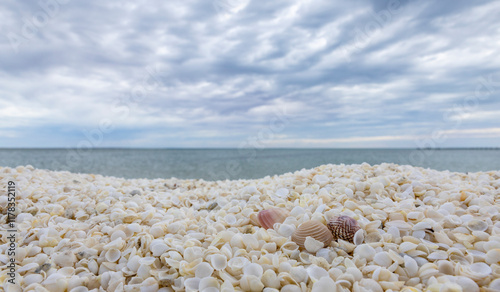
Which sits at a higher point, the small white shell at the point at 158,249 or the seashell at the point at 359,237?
the seashell at the point at 359,237

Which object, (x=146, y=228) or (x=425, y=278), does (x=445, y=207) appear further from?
(x=146, y=228)

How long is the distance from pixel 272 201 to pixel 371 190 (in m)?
0.93

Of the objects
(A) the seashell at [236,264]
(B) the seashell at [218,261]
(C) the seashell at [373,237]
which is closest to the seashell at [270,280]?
(A) the seashell at [236,264]

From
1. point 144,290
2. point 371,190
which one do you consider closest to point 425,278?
point 371,190

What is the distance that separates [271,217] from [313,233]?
18.0 inches

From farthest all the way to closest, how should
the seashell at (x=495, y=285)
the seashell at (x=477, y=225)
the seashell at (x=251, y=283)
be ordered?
1. the seashell at (x=477, y=225)
2. the seashell at (x=251, y=283)
3. the seashell at (x=495, y=285)

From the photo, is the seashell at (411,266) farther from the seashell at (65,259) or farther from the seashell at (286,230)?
the seashell at (65,259)

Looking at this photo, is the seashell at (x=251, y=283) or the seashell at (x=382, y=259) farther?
the seashell at (x=382, y=259)

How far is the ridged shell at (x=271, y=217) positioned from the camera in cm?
223

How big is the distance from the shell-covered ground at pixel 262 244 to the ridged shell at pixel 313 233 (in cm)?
5

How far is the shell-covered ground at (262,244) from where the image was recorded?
154cm

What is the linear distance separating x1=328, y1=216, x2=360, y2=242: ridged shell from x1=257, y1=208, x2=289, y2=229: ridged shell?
0.42m

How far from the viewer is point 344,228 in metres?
1.92

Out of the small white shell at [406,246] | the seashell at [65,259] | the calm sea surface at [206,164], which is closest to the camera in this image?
the small white shell at [406,246]
